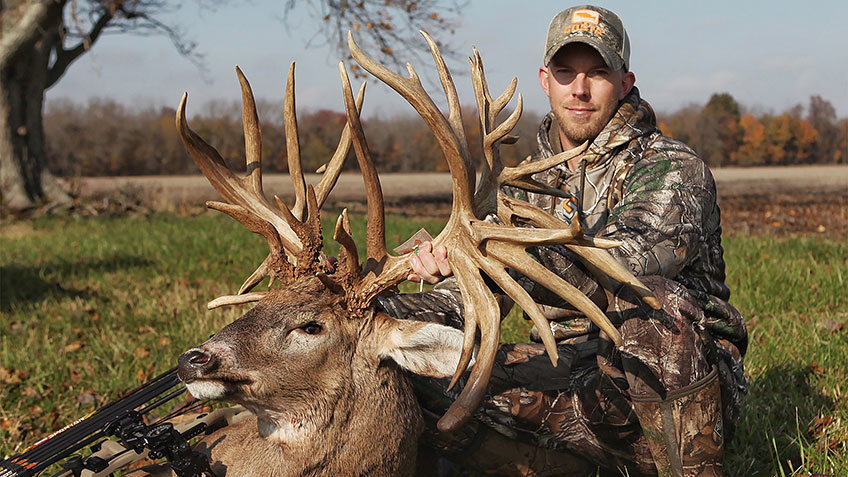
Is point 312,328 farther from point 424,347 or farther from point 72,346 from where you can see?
point 72,346

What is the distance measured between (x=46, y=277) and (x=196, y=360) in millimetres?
6202

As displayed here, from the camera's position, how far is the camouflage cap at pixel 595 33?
388 cm

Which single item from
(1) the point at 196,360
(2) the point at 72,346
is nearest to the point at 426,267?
(1) the point at 196,360

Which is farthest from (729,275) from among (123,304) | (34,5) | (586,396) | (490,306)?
(34,5)

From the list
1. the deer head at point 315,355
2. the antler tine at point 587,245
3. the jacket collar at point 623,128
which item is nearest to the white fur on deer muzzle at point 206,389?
the deer head at point 315,355

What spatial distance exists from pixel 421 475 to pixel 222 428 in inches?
38.5

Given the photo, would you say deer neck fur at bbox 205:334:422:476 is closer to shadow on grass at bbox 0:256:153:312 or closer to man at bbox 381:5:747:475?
man at bbox 381:5:747:475

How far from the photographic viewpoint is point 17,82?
1571 cm

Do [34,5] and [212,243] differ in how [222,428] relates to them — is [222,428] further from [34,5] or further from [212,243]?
[34,5]

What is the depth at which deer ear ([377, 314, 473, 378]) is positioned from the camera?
109 inches

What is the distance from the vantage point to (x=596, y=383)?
3422 mm

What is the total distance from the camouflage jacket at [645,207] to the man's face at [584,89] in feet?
0.29

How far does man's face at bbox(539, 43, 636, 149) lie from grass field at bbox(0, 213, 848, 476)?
5.95 feet

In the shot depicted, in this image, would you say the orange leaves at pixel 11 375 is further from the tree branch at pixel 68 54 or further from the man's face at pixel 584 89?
the tree branch at pixel 68 54
